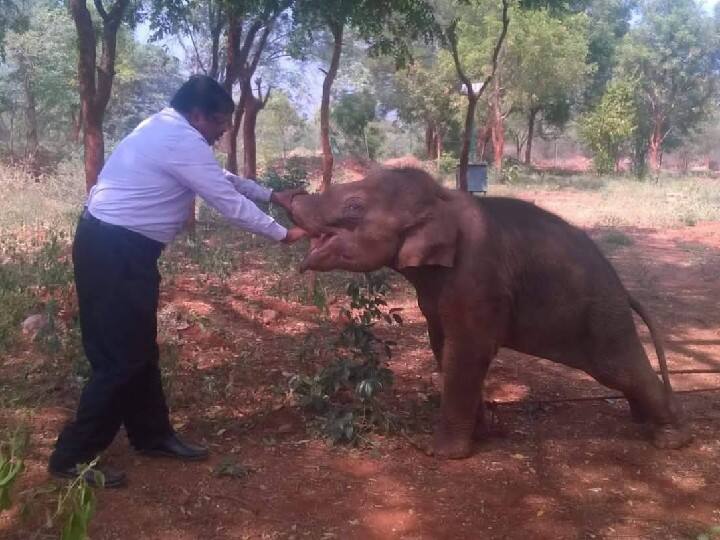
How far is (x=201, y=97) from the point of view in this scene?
4184mm

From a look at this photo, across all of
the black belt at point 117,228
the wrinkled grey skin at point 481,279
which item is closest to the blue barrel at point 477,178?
the wrinkled grey skin at point 481,279

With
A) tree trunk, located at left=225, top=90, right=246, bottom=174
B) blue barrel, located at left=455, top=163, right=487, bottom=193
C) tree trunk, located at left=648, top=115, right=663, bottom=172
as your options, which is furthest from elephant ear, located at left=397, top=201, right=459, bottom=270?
tree trunk, located at left=648, top=115, right=663, bottom=172

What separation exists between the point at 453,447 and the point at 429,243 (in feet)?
3.91

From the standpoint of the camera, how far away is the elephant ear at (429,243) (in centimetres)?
440

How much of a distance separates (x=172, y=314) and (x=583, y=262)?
4108 mm

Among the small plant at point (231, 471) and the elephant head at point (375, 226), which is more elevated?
the elephant head at point (375, 226)

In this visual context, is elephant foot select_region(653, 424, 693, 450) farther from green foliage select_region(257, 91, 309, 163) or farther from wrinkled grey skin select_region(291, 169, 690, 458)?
green foliage select_region(257, 91, 309, 163)

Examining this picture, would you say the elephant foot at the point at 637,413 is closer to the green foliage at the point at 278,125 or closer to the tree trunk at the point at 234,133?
the tree trunk at the point at 234,133

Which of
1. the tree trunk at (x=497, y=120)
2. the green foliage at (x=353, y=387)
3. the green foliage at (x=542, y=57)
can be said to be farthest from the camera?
the tree trunk at (x=497, y=120)

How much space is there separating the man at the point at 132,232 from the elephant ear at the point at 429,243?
0.62 meters

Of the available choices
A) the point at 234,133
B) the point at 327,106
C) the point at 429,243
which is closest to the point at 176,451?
the point at 429,243

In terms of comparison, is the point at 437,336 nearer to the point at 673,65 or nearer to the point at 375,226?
the point at 375,226

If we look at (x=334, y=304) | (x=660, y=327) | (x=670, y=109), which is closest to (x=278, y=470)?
(x=334, y=304)

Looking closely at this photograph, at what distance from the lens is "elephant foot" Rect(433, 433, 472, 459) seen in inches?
A: 184
